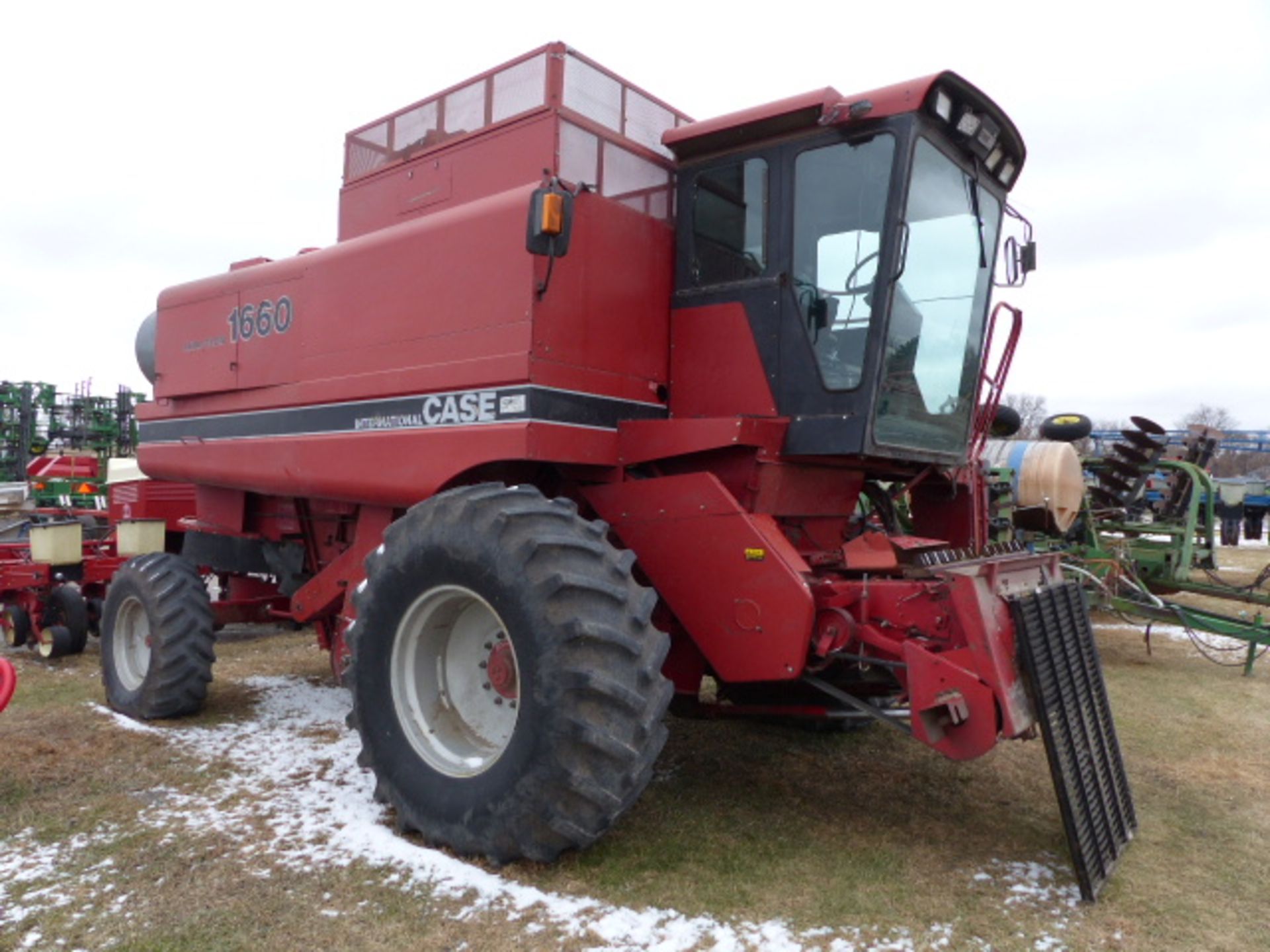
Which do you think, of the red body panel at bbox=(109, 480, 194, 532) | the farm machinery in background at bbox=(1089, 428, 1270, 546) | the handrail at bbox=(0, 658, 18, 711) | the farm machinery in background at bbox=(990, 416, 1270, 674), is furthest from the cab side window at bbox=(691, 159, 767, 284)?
the farm machinery in background at bbox=(1089, 428, 1270, 546)

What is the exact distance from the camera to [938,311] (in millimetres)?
4340

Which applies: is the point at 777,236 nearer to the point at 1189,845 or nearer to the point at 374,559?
the point at 374,559

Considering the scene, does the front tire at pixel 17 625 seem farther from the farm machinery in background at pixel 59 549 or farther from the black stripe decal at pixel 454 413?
the black stripe decal at pixel 454 413

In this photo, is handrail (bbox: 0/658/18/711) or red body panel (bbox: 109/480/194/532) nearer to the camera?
handrail (bbox: 0/658/18/711)

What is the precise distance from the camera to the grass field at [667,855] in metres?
2.91

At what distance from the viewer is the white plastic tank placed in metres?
8.75

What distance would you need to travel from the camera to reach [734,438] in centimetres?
390

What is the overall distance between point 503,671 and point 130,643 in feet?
11.4

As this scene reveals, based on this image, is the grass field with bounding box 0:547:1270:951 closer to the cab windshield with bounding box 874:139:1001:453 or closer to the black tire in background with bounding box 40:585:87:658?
the cab windshield with bounding box 874:139:1001:453

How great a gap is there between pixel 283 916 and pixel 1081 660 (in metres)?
3.16

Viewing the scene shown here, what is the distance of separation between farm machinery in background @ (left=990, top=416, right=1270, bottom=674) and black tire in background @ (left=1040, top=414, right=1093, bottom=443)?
36 millimetres

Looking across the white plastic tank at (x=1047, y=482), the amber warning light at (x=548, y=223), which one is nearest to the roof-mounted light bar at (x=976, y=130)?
the amber warning light at (x=548, y=223)

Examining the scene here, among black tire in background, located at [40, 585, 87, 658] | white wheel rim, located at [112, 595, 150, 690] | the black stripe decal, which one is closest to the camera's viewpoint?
the black stripe decal

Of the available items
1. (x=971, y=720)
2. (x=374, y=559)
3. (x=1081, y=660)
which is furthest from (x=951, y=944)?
(x=374, y=559)
